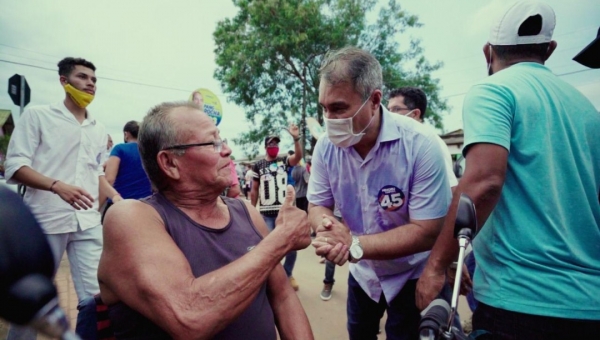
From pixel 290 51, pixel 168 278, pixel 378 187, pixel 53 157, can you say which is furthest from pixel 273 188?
pixel 290 51

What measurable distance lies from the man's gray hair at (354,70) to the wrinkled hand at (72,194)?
6.19 ft

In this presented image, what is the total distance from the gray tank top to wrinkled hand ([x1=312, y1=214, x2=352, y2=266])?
332 mm

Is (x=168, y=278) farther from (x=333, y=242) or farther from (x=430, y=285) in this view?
(x=430, y=285)

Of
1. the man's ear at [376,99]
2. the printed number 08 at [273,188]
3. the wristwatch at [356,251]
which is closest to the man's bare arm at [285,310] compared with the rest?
the wristwatch at [356,251]

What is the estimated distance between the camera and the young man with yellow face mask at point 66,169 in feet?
8.22

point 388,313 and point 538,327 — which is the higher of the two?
point 538,327

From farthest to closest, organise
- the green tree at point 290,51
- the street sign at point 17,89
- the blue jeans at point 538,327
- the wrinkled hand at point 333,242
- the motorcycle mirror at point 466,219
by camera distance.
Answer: the green tree at point 290,51, the street sign at point 17,89, the wrinkled hand at point 333,242, the blue jeans at point 538,327, the motorcycle mirror at point 466,219

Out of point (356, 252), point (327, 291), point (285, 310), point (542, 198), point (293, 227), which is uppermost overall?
point (542, 198)

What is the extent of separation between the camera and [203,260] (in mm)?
1486

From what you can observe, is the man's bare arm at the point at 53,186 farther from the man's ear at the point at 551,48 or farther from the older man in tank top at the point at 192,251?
the man's ear at the point at 551,48

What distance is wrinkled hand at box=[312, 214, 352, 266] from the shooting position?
1767mm

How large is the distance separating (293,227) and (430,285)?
2.13ft

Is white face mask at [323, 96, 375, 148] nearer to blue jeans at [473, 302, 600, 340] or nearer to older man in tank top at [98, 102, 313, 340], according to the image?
older man in tank top at [98, 102, 313, 340]

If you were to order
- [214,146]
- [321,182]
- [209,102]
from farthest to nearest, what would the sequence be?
[209,102] → [321,182] → [214,146]
